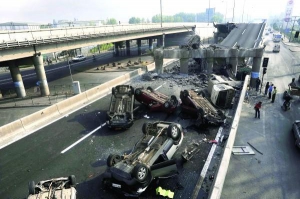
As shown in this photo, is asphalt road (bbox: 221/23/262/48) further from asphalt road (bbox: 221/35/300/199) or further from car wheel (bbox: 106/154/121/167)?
car wheel (bbox: 106/154/121/167)

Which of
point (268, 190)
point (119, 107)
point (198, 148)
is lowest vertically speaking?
point (268, 190)

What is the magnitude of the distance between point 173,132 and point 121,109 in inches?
205

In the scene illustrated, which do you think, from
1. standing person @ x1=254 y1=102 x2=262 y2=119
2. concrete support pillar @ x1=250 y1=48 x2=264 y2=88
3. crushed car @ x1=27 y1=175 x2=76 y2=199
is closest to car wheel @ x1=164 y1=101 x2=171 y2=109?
standing person @ x1=254 y1=102 x2=262 y2=119

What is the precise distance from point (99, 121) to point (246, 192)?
32.2ft

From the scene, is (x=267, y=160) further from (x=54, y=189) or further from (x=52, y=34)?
(x=52, y=34)

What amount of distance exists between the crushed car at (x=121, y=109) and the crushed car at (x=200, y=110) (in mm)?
3834

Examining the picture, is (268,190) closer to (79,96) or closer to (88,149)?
(88,149)

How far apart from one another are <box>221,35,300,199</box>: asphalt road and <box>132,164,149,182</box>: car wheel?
4.86 meters

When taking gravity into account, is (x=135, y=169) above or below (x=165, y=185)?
above

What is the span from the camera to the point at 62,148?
1186 cm

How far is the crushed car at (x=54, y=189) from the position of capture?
705 centimetres

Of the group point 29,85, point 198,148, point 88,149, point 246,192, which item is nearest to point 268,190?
point 246,192

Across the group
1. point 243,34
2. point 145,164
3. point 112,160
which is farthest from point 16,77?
point 243,34

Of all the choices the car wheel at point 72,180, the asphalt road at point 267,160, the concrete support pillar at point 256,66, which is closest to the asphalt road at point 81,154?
the car wheel at point 72,180
